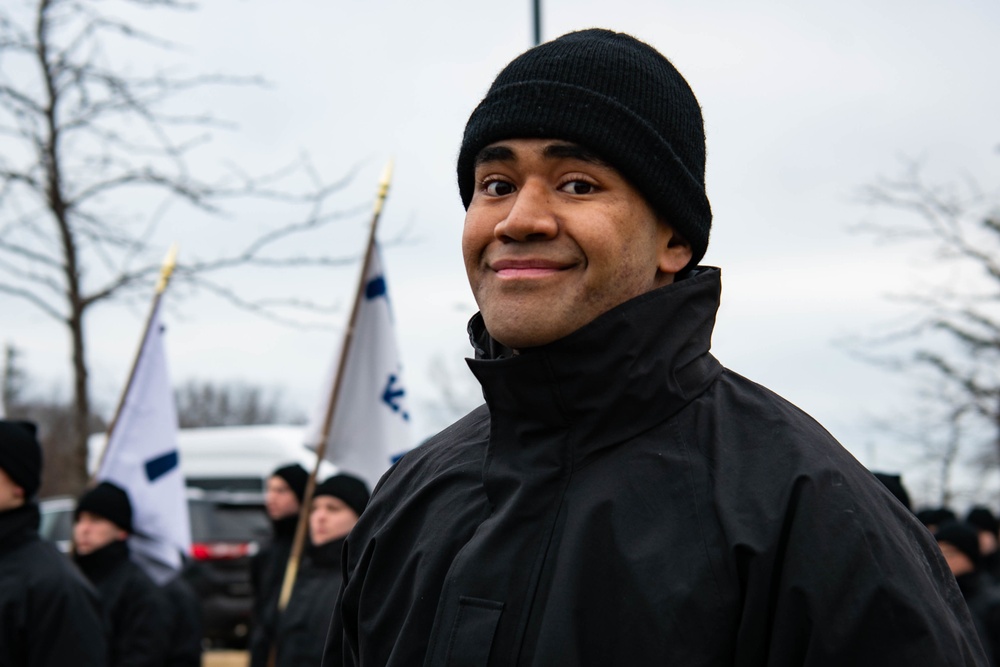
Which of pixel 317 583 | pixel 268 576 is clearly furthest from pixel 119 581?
pixel 268 576

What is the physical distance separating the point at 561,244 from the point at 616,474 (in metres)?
0.41

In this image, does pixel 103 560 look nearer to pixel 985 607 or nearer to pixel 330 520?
pixel 330 520

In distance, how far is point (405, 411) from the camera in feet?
26.3

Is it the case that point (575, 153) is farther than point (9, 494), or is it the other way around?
point (9, 494)

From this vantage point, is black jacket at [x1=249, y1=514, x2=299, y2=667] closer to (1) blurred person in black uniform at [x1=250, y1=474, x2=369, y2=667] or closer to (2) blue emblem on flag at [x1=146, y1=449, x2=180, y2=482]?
(1) blurred person in black uniform at [x1=250, y1=474, x2=369, y2=667]

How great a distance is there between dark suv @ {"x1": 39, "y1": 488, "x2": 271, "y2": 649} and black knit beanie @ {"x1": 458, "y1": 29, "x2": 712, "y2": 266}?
39.5ft

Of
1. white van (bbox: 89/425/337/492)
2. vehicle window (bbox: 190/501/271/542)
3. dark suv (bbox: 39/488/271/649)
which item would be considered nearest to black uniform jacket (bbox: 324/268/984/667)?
dark suv (bbox: 39/488/271/649)

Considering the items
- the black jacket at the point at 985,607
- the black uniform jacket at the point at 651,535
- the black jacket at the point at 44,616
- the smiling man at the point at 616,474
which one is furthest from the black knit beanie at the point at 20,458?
the black jacket at the point at 985,607

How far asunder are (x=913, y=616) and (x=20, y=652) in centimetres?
386

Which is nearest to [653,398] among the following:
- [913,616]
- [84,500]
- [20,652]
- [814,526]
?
[814,526]

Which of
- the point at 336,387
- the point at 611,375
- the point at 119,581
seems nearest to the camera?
the point at 611,375

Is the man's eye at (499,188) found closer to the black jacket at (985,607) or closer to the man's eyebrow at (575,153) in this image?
the man's eyebrow at (575,153)

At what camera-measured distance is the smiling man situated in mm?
1747

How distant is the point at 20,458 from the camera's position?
530 centimetres
